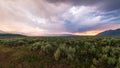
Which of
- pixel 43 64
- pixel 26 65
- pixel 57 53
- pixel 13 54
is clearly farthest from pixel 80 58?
pixel 13 54

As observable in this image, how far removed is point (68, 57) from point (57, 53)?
1.43 metres

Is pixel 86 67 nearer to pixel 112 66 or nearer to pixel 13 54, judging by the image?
pixel 112 66

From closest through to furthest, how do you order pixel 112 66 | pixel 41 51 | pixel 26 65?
pixel 112 66, pixel 26 65, pixel 41 51

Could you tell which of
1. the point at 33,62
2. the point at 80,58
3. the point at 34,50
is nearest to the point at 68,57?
the point at 80,58

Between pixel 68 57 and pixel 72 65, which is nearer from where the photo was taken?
pixel 72 65

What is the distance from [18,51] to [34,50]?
2.14m

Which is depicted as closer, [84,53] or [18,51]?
[84,53]

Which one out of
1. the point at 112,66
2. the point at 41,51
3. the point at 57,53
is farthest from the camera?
the point at 41,51

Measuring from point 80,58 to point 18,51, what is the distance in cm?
876

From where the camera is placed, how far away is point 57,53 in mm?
21469

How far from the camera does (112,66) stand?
1869 cm

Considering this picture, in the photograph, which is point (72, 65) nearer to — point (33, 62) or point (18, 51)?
point (33, 62)

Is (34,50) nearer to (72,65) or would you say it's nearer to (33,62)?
(33,62)

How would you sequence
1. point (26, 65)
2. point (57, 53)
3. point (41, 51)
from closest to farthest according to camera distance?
point (26, 65)
point (57, 53)
point (41, 51)
